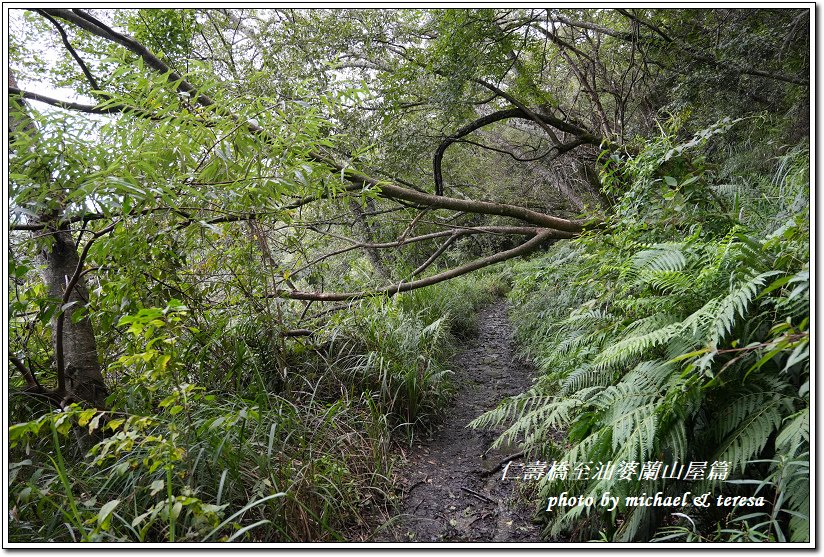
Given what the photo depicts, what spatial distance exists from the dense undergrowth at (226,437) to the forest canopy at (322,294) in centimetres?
2

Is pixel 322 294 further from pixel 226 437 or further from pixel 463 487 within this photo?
pixel 463 487

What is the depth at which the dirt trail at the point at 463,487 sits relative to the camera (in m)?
1.94

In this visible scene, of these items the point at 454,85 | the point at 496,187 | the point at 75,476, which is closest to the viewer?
the point at 75,476

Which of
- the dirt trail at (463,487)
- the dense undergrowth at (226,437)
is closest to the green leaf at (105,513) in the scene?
the dense undergrowth at (226,437)

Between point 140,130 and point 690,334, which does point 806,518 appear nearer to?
point 690,334

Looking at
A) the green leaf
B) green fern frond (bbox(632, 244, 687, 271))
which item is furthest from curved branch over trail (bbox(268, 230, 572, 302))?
the green leaf

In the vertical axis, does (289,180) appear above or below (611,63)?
below

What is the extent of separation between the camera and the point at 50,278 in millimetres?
2088

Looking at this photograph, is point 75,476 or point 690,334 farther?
point 75,476

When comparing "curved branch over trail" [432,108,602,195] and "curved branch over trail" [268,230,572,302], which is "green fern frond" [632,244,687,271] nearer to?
"curved branch over trail" [268,230,572,302]

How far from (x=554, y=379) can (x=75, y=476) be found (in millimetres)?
2523

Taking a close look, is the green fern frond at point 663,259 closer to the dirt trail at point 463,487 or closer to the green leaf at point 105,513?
the dirt trail at point 463,487

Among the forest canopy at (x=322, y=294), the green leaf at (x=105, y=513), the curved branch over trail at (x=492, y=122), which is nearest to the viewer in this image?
the green leaf at (x=105, y=513)

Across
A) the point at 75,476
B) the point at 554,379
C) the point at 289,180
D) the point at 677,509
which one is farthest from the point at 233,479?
the point at 554,379
